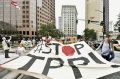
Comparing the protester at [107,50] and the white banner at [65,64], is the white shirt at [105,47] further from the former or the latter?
the white banner at [65,64]

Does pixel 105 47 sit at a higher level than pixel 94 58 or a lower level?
higher

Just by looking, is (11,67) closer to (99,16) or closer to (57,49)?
(57,49)

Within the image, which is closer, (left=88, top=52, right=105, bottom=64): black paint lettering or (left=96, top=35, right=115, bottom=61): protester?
(left=88, top=52, right=105, bottom=64): black paint lettering

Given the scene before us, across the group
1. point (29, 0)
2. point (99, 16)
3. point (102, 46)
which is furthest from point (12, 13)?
point (102, 46)

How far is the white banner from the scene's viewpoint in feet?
31.9

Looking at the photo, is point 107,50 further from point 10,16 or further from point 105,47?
point 10,16

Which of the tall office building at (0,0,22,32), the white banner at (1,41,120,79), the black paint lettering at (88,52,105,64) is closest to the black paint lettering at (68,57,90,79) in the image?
the white banner at (1,41,120,79)

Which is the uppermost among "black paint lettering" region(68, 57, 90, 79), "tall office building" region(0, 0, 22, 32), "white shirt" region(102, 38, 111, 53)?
"tall office building" region(0, 0, 22, 32)

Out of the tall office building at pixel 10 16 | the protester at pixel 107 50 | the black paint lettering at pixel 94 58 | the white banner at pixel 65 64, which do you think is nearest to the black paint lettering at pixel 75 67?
the white banner at pixel 65 64

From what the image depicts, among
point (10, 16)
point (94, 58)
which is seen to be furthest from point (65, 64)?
point (10, 16)

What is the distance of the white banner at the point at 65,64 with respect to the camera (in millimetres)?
9727

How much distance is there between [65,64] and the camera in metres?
10.5

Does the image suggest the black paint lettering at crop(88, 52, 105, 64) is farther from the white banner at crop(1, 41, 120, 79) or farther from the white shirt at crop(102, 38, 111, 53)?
the white shirt at crop(102, 38, 111, 53)

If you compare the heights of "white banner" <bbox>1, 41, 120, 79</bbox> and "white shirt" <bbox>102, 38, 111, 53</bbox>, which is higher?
"white shirt" <bbox>102, 38, 111, 53</bbox>
